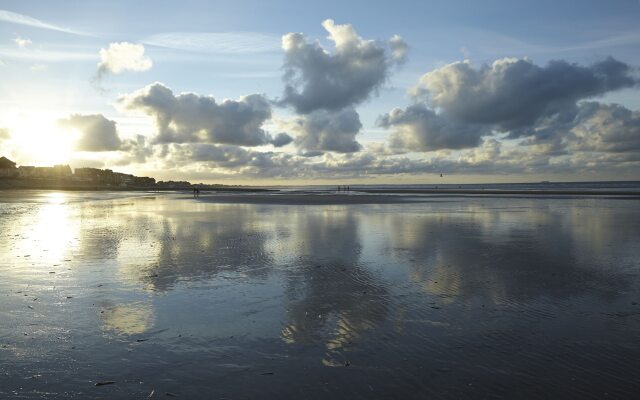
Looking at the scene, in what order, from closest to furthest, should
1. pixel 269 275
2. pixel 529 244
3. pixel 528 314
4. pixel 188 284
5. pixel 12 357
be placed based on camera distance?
1. pixel 12 357
2. pixel 528 314
3. pixel 188 284
4. pixel 269 275
5. pixel 529 244

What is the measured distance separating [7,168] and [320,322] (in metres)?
209

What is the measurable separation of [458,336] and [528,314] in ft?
7.68

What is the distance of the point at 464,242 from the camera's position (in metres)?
19.8

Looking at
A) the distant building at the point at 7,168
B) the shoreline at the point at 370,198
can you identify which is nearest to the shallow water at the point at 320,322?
the shoreline at the point at 370,198

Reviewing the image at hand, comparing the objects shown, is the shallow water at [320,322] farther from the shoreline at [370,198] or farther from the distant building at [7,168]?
the distant building at [7,168]

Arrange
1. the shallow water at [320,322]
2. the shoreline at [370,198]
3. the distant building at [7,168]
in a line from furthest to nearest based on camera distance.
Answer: the distant building at [7,168], the shoreline at [370,198], the shallow water at [320,322]

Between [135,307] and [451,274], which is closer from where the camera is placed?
[135,307]

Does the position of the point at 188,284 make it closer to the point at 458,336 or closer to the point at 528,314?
the point at 458,336

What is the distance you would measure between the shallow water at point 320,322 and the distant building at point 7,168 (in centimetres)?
18359

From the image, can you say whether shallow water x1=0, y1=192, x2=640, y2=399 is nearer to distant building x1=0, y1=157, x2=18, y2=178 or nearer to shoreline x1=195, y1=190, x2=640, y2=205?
shoreline x1=195, y1=190, x2=640, y2=205

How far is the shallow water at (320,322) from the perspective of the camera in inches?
237

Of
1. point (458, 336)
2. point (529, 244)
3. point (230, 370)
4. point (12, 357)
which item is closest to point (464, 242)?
point (529, 244)

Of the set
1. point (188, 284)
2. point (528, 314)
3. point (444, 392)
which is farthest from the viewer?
point (188, 284)

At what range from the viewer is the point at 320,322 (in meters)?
8.55
